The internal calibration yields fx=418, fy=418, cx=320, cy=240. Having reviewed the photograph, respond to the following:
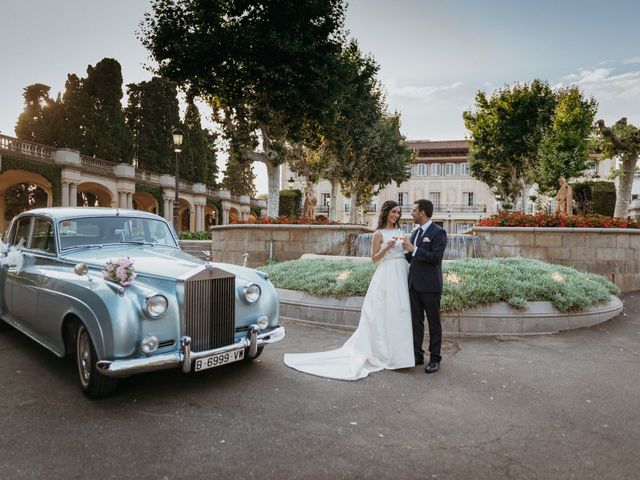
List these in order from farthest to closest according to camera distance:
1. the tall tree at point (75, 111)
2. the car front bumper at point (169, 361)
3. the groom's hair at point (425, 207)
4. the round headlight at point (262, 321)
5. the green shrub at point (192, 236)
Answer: the tall tree at point (75, 111), the green shrub at point (192, 236), the groom's hair at point (425, 207), the round headlight at point (262, 321), the car front bumper at point (169, 361)

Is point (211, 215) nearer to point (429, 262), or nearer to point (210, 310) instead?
point (429, 262)

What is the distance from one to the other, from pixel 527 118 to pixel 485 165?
15.6 ft

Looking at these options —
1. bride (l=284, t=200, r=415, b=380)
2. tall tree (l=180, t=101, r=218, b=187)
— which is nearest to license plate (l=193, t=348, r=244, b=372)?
bride (l=284, t=200, r=415, b=380)

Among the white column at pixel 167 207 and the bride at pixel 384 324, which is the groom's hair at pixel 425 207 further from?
the white column at pixel 167 207

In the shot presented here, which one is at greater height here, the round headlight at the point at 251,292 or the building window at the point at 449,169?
the building window at the point at 449,169

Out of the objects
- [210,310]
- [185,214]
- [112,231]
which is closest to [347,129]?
[112,231]

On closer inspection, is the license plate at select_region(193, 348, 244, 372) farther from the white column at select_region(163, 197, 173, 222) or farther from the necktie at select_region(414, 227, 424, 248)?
the white column at select_region(163, 197, 173, 222)

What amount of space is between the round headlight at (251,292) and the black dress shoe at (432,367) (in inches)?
88.1

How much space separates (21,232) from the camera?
235 inches

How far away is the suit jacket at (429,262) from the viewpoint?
502cm

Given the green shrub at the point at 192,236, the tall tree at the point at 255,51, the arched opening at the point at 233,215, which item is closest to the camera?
the tall tree at the point at 255,51

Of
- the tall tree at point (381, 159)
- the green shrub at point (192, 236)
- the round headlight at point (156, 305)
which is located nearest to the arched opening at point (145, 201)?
the green shrub at point (192, 236)

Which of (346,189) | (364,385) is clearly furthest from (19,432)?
(346,189)

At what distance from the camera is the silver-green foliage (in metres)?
7.25
